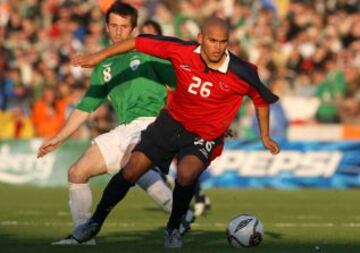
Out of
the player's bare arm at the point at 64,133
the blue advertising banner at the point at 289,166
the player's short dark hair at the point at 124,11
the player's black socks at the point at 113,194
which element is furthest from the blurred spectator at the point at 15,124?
the player's black socks at the point at 113,194

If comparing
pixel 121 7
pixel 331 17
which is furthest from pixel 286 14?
pixel 121 7

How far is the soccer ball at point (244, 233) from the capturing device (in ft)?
36.7

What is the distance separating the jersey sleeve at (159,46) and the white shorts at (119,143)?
1006 mm

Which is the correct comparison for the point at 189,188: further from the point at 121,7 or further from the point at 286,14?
the point at 286,14

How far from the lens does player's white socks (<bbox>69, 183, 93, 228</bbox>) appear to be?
11266 millimetres

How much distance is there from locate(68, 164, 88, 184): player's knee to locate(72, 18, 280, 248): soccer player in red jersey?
324 mm

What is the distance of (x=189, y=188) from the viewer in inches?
428

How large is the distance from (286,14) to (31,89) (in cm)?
577

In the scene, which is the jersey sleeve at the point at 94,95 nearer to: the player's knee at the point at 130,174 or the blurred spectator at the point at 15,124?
the player's knee at the point at 130,174

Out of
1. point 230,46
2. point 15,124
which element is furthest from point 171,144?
point 15,124

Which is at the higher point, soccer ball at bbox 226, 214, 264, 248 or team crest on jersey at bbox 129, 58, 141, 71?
team crest on jersey at bbox 129, 58, 141, 71

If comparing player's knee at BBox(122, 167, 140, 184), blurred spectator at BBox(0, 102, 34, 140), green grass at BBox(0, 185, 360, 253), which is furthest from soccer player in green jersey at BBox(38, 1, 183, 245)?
blurred spectator at BBox(0, 102, 34, 140)

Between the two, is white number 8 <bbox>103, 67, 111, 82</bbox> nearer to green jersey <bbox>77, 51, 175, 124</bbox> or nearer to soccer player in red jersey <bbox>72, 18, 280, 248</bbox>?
green jersey <bbox>77, 51, 175, 124</bbox>

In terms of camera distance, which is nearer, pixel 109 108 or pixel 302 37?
pixel 109 108
